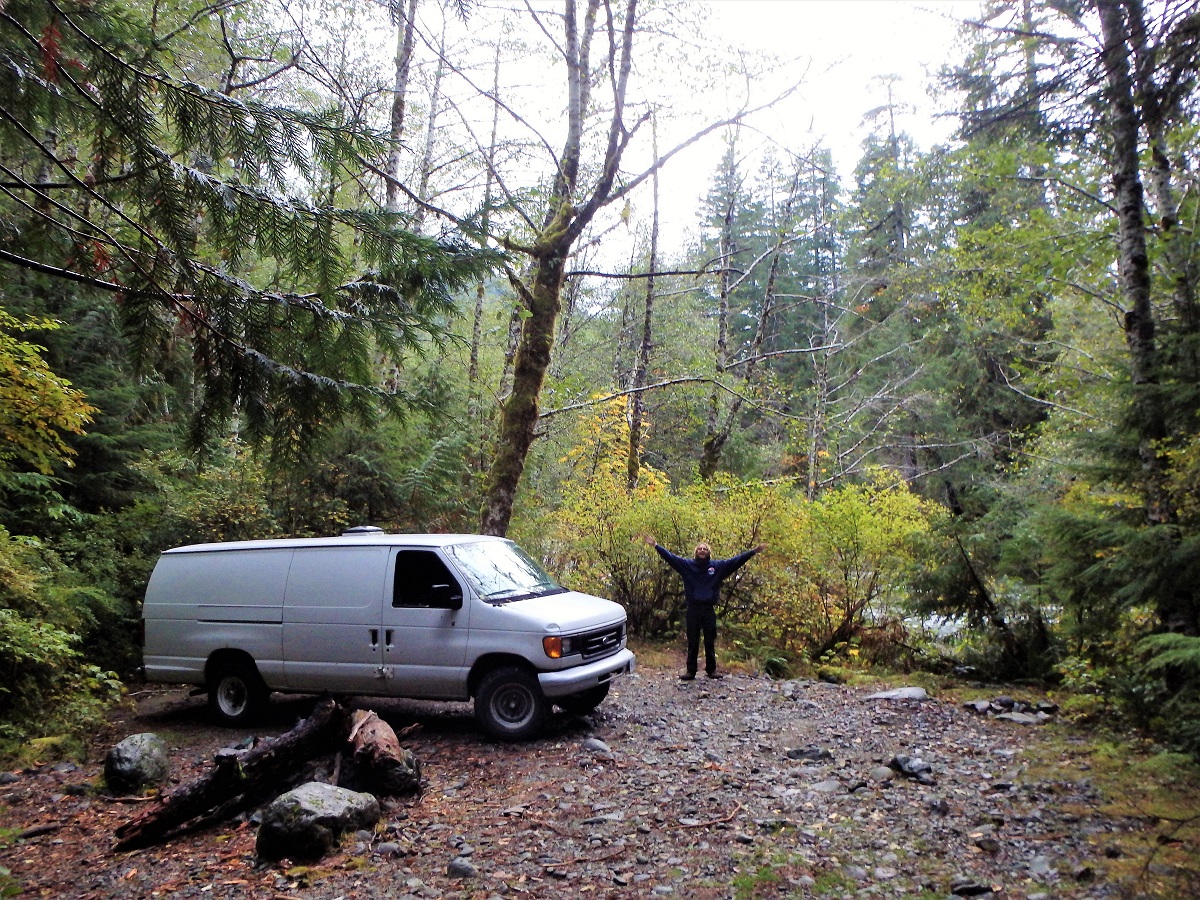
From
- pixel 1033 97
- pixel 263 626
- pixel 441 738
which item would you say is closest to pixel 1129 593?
pixel 1033 97

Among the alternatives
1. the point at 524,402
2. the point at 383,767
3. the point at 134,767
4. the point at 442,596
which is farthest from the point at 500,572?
the point at 524,402

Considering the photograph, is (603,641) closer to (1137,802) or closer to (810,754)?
(810,754)

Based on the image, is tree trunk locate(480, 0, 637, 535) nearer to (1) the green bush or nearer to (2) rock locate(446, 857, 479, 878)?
(1) the green bush

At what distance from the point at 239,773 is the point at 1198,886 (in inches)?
242

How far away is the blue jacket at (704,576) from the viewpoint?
1030 cm

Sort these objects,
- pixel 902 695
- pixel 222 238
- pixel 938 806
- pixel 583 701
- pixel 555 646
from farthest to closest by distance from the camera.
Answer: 1. pixel 902 695
2. pixel 583 701
3. pixel 555 646
4. pixel 938 806
5. pixel 222 238

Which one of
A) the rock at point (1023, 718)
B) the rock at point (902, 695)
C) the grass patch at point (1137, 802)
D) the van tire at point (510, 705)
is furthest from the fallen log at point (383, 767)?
the rock at point (1023, 718)

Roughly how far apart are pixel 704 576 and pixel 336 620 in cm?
486

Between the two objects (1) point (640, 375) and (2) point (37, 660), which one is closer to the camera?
(2) point (37, 660)

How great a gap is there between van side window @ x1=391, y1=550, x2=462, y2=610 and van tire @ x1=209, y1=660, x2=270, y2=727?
2.10 meters

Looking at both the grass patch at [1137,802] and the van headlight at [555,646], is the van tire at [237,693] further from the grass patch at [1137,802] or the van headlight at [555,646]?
the grass patch at [1137,802]

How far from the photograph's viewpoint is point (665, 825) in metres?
5.27

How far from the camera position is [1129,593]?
6.76 meters

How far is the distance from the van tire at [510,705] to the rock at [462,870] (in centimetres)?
254
